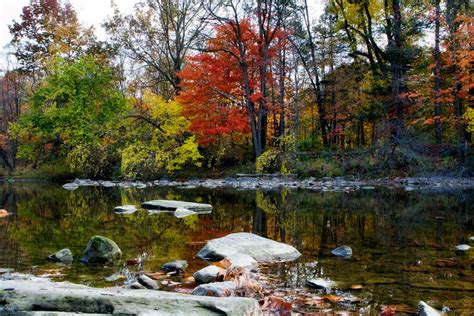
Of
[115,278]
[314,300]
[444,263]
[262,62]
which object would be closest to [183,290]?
[115,278]

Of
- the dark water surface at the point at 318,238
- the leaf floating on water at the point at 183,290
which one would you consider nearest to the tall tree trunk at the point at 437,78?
the dark water surface at the point at 318,238

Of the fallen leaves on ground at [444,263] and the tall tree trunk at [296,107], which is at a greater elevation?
the tall tree trunk at [296,107]

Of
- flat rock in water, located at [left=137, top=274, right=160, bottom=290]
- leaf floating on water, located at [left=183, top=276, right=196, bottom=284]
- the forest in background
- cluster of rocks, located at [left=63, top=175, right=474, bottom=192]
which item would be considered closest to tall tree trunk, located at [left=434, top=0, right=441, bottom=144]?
the forest in background

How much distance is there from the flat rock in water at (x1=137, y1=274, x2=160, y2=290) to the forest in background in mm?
16120

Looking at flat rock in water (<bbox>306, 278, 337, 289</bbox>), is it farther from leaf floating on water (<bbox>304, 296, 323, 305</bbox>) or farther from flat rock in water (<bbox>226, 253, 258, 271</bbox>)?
flat rock in water (<bbox>226, 253, 258, 271</bbox>)

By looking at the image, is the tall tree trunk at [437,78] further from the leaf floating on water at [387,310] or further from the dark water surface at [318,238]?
the leaf floating on water at [387,310]

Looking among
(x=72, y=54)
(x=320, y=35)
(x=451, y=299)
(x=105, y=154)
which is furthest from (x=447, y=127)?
(x=72, y=54)

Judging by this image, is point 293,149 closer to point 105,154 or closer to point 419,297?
point 105,154

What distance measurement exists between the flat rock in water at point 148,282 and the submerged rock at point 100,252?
1284mm

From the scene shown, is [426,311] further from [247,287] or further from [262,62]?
[262,62]

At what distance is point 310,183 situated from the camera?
19.0 m

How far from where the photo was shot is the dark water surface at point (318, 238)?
4.49 metres

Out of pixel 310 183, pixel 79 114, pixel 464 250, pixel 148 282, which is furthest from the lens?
pixel 79 114

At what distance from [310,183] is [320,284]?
1468 cm
